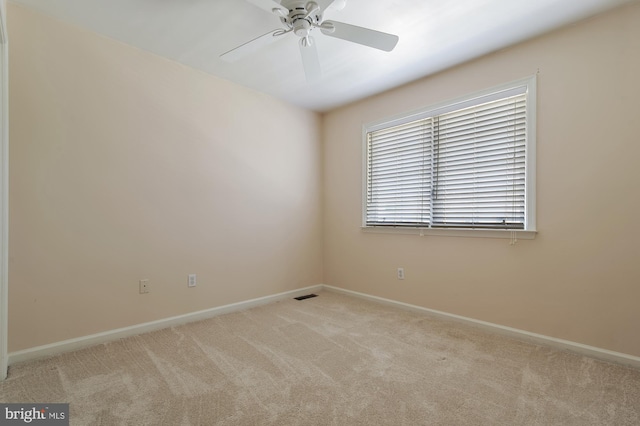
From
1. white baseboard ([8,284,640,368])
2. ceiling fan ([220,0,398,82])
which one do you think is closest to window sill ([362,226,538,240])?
white baseboard ([8,284,640,368])

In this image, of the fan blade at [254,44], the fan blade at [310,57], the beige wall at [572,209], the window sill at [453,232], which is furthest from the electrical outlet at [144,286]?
the beige wall at [572,209]

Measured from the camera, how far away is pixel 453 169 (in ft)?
9.36

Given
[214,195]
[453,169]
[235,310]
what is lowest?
[235,310]

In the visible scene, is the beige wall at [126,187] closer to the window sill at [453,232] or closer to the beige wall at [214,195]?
the beige wall at [214,195]

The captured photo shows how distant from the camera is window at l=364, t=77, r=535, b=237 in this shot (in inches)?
96.1

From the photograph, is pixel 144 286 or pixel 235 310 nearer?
pixel 144 286

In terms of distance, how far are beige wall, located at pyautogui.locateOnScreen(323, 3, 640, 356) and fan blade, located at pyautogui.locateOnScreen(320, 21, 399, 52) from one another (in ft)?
4.16

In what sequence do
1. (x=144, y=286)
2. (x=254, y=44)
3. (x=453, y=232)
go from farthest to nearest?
(x=453, y=232)
(x=144, y=286)
(x=254, y=44)

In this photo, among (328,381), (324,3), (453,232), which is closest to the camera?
(324,3)

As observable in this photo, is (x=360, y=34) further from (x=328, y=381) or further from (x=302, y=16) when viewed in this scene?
(x=328, y=381)

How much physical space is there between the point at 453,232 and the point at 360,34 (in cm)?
191

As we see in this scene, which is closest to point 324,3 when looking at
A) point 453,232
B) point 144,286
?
point 453,232

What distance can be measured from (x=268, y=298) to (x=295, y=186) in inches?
55.2

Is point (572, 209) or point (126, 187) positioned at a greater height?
point (126, 187)
